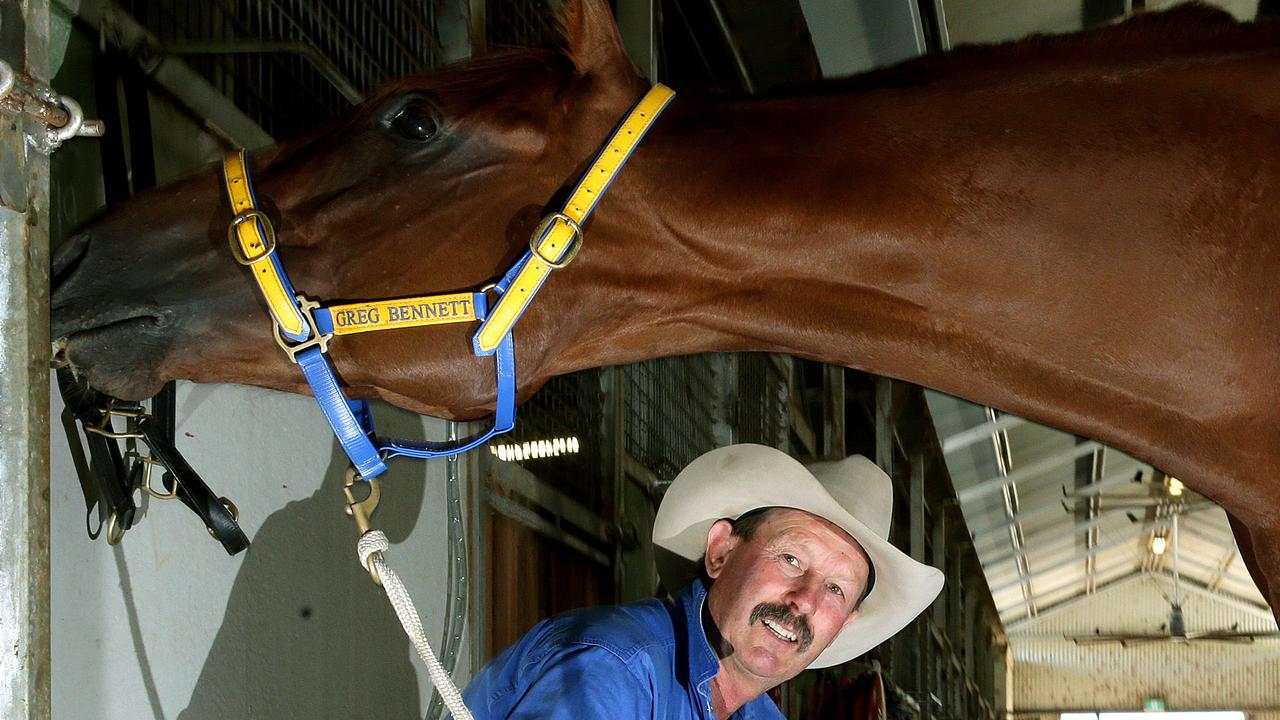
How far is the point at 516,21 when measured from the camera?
4.55m

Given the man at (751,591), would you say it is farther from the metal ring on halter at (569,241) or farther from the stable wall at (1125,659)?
the stable wall at (1125,659)

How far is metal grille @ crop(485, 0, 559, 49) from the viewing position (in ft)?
13.9

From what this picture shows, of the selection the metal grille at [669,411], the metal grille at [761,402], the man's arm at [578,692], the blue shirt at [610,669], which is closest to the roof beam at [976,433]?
the metal grille at [761,402]

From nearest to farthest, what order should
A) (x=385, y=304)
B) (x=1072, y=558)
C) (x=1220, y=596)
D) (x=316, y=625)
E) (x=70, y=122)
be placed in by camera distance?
(x=70, y=122), (x=385, y=304), (x=316, y=625), (x=1072, y=558), (x=1220, y=596)

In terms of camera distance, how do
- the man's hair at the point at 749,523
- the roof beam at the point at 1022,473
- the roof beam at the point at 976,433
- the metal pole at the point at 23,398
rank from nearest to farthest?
1. the metal pole at the point at 23,398
2. the man's hair at the point at 749,523
3. the roof beam at the point at 976,433
4. the roof beam at the point at 1022,473

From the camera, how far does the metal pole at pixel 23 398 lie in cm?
120

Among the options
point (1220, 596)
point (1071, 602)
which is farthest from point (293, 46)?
point (1220, 596)

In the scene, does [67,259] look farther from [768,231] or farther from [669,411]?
[669,411]

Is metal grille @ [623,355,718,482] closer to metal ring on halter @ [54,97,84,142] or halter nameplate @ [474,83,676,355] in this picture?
halter nameplate @ [474,83,676,355]

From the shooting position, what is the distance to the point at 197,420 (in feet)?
7.26

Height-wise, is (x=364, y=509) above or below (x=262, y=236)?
below

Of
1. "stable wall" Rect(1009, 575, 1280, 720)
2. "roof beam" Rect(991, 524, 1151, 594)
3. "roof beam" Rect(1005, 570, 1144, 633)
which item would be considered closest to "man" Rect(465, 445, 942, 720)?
"roof beam" Rect(991, 524, 1151, 594)

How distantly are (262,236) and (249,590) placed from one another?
993 mm

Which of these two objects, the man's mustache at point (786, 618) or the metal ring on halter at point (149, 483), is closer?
the metal ring on halter at point (149, 483)
